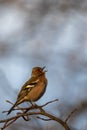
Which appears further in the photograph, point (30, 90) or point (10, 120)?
point (30, 90)

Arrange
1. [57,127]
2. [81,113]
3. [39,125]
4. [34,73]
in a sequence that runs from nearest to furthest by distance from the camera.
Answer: [39,125] → [57,127] → [81,113] → [34,73]

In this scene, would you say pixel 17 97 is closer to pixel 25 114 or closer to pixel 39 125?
pixel 39 125

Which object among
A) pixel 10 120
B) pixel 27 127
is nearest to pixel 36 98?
pixel 27 127

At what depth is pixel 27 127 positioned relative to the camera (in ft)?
8.00

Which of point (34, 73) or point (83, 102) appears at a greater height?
point (34, 73)

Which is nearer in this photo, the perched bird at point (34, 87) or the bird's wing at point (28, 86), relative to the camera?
the perched bird at point (34, 87)

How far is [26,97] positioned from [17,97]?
0.55 metres

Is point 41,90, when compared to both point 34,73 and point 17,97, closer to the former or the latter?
point 34,73

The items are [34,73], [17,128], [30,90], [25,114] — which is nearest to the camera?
[25,114]

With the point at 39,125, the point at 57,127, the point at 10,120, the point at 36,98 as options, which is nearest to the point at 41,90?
the point at 36,98

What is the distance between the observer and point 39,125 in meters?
1.93

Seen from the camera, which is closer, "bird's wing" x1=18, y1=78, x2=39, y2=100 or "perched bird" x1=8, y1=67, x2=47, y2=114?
"perched bird" x1=8, y1=67, x2=47, y2=114

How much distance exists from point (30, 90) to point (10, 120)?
1743mm

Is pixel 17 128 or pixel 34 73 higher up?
pixel 34 73
